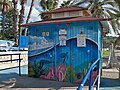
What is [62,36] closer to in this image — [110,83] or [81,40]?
[81,40]

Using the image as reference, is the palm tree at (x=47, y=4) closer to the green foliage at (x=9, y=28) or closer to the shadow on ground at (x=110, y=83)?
the green foliage at (x=9, y=28)

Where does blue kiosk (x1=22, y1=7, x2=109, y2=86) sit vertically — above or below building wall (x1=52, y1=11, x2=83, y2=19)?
below

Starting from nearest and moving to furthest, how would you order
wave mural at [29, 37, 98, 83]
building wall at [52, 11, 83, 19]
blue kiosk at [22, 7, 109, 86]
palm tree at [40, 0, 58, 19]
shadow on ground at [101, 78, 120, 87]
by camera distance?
blue kiosk at [22, 7, 109, 86]
wave mural at [29, 37, 98, 83]
shadow on ground at [101, 78, 120, 87]
building wall at [52, 11, 83, 19]
palm tree at [40, 0, 58, 19]

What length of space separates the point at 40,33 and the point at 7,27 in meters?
44.0

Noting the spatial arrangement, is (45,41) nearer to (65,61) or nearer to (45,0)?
(65,61)

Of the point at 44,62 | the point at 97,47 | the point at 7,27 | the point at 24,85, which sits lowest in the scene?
the point at 24,85

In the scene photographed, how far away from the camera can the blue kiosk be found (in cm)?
888

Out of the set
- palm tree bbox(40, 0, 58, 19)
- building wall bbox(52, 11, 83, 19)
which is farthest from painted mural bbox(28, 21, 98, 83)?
palm tree bbox(40, 0, 58, 19)

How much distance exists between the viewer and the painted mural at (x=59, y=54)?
9.03 meters

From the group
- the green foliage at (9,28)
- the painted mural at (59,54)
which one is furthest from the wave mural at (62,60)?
the green foliage at (9,28)

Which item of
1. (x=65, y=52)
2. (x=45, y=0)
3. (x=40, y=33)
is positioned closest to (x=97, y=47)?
(x=65, y=52)

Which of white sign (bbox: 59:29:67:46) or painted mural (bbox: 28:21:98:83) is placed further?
white sign (bbox: 59:29:67:46)

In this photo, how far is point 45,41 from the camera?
9.92 metres

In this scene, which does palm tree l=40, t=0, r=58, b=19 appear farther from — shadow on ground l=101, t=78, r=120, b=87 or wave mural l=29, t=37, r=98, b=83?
shadow on ground l=101, t=78, r=120, b=87
